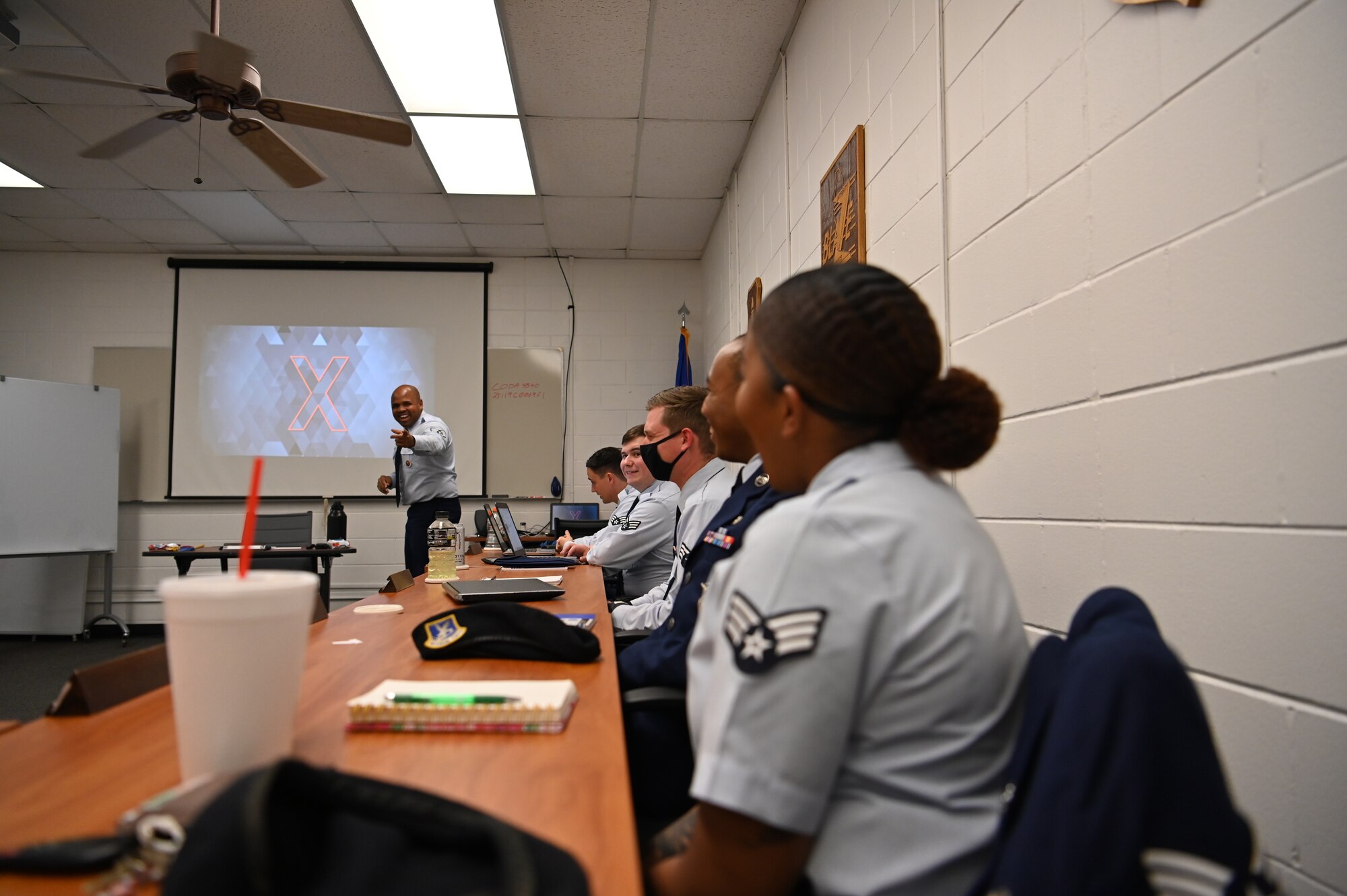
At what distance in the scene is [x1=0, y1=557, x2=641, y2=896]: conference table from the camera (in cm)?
58

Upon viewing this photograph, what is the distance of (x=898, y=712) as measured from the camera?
0.66m

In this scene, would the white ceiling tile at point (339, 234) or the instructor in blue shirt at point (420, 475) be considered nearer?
the instructor in blue shirt at point (420, 475)

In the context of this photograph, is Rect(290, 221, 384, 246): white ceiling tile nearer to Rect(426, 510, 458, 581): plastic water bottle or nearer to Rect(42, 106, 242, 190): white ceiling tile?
Rect(42, 106, 242, 190): white ceiling tile

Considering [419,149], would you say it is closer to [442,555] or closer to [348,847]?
[442,555]

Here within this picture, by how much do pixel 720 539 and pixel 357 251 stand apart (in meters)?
5.29

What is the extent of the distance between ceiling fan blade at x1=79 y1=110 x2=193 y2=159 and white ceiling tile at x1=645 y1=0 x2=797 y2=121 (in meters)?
1.77

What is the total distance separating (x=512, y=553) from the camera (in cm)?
337

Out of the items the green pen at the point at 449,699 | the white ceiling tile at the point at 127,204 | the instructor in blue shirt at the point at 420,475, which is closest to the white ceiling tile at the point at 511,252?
the instructor in blue shirt at the point at 420,475

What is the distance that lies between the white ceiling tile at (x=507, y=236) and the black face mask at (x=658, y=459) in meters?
3.27

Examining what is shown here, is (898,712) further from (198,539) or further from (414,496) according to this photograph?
(198,539)

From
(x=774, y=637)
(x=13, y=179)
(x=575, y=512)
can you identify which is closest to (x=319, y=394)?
(x=13, y=179)

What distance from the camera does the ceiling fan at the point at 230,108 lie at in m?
2.30

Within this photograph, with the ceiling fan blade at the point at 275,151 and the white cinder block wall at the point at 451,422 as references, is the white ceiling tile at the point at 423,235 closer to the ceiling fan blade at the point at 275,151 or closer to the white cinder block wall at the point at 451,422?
the white cinder block wall at the point at 451,422

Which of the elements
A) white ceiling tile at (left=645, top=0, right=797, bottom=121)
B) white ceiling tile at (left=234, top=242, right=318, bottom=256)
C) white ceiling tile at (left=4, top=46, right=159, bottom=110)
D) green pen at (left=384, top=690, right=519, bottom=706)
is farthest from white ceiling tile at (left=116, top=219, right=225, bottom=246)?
green pen at (left=384, top=690, right=519, bottom=706)
